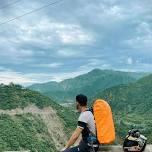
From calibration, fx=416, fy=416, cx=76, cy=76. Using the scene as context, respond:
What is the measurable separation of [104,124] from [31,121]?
3165 inches

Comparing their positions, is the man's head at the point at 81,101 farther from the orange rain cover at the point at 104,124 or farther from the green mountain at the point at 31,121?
the green mountain at the point at 31,121

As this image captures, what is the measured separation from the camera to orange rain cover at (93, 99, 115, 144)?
909cm

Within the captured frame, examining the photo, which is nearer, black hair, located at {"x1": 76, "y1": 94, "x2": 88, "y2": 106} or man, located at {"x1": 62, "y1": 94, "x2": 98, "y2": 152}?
man, located at {"x1": 62, "y1": 94, "x2": 98, "y2": 152}

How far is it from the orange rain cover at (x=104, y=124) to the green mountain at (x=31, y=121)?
60827 millimetres

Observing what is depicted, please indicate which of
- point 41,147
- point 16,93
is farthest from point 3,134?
point 16,93

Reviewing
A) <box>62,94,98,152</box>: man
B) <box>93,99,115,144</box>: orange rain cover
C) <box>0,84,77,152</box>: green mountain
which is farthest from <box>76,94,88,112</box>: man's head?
<box>0,84,77,152</box>: green mountain

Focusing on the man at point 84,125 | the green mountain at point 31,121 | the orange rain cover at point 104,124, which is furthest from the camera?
the green mountain at point 31,121

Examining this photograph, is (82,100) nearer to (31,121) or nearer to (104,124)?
(104,124)

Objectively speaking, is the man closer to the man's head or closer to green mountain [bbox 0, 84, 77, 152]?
the man's head

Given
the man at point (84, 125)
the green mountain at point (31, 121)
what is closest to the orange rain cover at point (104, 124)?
the man at point (84, 125)

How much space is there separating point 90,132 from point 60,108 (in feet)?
317

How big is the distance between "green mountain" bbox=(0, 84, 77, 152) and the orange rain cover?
200 feet

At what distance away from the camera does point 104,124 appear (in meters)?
9.09

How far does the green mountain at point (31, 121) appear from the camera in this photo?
247 feet
